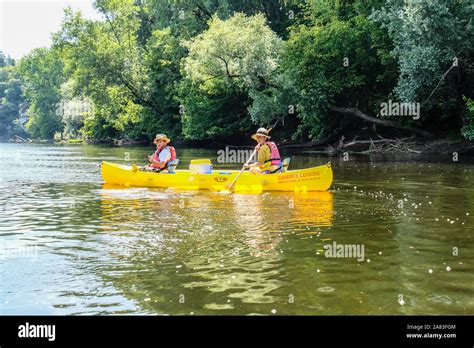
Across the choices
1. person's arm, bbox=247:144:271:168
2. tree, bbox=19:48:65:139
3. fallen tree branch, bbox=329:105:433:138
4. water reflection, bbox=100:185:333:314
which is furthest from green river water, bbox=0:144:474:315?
tree, bbox=19:48:65:139

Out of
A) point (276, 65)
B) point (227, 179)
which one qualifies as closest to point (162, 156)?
point (227, 179)

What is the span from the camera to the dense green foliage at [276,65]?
25.6 meters

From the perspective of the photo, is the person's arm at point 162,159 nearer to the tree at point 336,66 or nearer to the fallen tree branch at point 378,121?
the tree at point 336,66

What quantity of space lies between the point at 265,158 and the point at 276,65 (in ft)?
→ 60.5

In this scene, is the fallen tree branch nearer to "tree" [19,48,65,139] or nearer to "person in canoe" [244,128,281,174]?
"person in canoe" [244,128,281,174]

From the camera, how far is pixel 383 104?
103 feet

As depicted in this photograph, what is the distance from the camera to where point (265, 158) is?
16.6m

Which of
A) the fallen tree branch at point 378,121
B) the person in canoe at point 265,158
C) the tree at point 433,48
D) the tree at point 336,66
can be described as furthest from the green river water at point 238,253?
the tree at point 336,66

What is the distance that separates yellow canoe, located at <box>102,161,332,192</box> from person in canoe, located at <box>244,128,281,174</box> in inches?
13.2

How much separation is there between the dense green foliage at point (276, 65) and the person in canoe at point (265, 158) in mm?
11246

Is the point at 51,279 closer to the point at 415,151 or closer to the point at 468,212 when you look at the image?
the point at 468,212

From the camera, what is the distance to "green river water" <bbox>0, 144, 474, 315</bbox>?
6.51m

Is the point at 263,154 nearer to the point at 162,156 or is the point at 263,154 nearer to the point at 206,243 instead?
the point at 162,156
